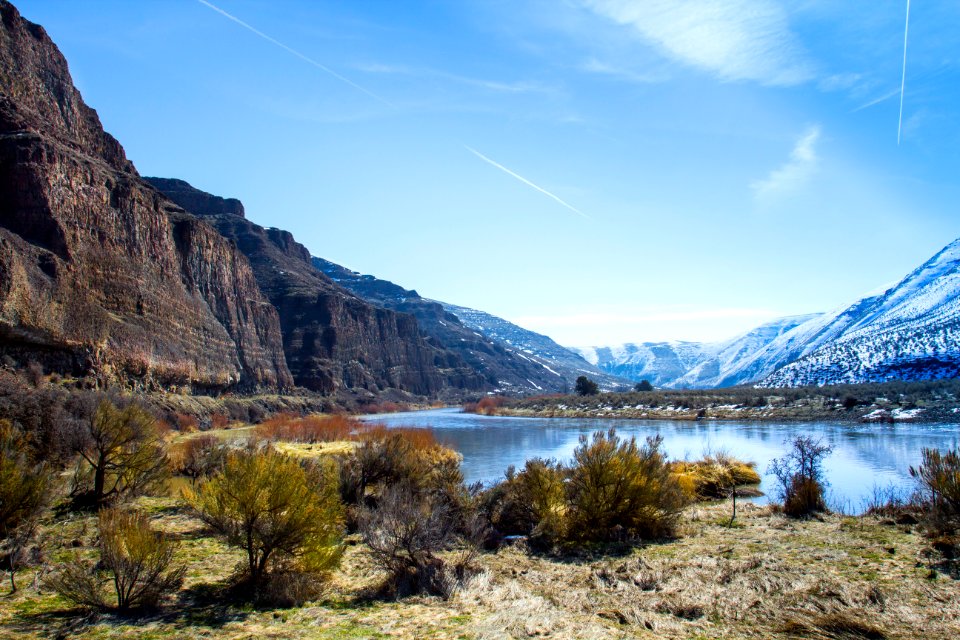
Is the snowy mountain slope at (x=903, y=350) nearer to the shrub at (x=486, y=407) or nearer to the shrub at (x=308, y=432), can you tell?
the shrub at (x=486, y=407)

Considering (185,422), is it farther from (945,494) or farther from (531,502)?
(945,494)

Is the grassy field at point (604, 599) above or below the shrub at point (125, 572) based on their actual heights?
below

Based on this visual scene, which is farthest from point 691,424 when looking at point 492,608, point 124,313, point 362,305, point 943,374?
point 362,305

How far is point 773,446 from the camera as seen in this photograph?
40.1m

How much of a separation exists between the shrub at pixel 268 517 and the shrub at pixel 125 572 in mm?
1047

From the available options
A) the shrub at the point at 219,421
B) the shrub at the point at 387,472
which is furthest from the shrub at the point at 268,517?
the shrub at the point at 219,421

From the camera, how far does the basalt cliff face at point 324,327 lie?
381ft

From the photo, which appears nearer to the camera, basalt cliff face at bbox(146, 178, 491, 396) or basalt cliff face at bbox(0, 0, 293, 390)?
basalt cliff face at bbox(0, 0, 293, 390)

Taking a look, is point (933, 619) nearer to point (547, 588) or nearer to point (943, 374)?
point (547, 588)

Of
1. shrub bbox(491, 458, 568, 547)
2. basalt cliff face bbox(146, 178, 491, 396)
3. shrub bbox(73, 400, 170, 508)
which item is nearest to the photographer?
shrub bbox(73, 400, 170, 508)

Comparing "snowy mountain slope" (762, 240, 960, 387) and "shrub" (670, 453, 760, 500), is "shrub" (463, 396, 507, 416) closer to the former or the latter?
"snowy mountain slope" (762, 240, 960, 387)

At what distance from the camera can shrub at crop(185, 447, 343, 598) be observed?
9469 mm

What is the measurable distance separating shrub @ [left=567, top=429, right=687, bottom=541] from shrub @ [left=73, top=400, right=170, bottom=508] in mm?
11635

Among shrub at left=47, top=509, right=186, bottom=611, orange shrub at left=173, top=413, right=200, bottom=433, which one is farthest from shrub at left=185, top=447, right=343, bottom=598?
orange shrub at left=173, top=413, right=200, bottom=433
